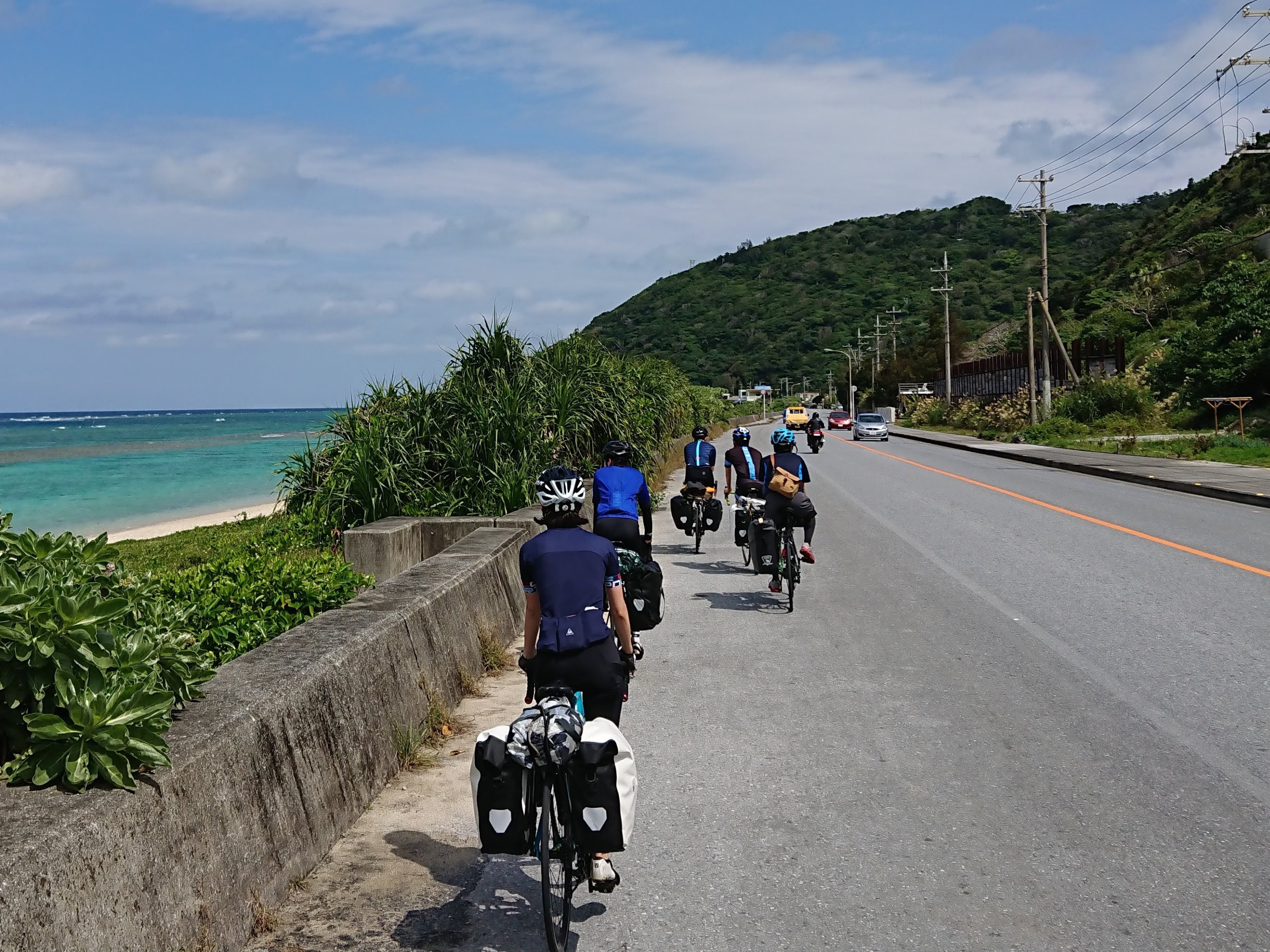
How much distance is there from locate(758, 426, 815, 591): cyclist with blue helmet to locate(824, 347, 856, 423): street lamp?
286 ft

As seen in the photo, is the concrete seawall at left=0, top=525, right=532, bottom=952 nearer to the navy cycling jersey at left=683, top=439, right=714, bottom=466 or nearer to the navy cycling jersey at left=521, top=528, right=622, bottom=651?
the navy cycling jersey at left=521, top=528, right=622, bottom=651

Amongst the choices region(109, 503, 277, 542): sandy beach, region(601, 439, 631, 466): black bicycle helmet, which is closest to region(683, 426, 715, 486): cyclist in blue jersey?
region(601, 439, 631, 466): black bicycle helmet

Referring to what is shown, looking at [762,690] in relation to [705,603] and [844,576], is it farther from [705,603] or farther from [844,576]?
[844,576]

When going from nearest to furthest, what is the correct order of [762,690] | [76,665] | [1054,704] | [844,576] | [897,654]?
[76,665] → [1054,704] → [762,690] → [897,654] → [844,576]

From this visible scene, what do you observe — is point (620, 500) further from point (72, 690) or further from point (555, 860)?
point (72, 690)

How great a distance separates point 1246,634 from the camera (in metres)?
8.95

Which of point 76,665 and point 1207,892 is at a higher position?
point 76,665

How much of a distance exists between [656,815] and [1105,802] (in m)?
2.03

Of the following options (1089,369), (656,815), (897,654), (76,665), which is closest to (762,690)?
(897,654)

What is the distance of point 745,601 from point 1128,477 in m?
17.2

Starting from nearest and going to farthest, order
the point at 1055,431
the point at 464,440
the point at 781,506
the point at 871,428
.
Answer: the point at 781,506, the point at 464,440, the point at 1055,431, the point at 871,428

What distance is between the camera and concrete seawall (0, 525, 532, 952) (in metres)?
3.12

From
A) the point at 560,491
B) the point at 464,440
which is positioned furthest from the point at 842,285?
the point at 560,491

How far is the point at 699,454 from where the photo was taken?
15664 millimetres
